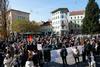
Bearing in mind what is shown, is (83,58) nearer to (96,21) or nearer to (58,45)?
(58,45)

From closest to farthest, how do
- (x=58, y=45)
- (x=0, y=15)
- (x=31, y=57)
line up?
(x=31, y=57)
(x=58, y=45)
(x=0, y=15)

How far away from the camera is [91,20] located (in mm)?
92438

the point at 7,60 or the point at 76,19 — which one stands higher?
the point at 76,19

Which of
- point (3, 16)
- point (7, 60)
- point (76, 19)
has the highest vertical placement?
point (76, 19)

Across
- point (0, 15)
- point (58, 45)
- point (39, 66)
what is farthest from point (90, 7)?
point (39, 66)

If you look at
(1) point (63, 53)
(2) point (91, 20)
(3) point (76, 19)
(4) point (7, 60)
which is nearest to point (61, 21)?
(3) point (76, 19)

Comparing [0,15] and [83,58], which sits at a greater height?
[0,15]

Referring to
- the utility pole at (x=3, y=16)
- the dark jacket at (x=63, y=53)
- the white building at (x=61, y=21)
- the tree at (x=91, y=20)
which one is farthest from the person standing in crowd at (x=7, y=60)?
the white building at (x=61, y=21)

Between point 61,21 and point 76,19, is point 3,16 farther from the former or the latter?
point 76,19

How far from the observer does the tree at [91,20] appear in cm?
9031

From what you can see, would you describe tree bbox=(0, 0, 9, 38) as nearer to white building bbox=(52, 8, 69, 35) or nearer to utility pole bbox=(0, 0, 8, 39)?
utility pole bbox=(0, 0, 8, 39)

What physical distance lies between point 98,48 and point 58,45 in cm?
524

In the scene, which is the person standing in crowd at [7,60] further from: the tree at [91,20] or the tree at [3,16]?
the tree at [91,20]

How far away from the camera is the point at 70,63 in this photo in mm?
25141
